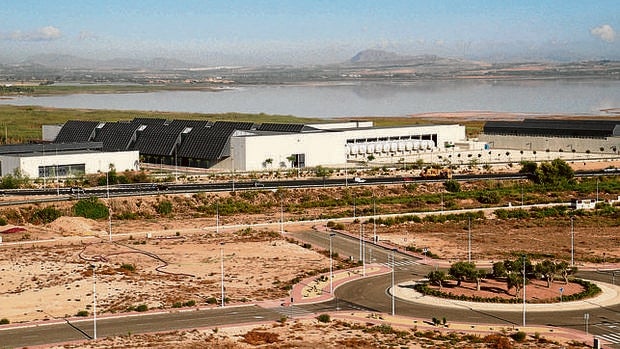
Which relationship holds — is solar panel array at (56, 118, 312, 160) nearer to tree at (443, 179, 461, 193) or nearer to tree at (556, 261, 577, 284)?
tree at (443, 179, 461, 193)

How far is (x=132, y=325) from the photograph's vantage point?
31.0 metres

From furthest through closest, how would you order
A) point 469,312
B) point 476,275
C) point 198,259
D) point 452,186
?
point 452,186 < point 198,259 < point 476,275 < point 469,312

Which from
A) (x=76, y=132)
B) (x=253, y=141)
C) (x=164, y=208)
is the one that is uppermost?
(x=76, y=132)

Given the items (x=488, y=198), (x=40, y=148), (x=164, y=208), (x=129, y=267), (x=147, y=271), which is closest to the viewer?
(x=147, y=271)

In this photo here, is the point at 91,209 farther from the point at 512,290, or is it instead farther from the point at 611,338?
the point at 611,338

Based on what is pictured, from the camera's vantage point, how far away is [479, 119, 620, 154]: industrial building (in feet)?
276

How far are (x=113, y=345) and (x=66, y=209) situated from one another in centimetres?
2778

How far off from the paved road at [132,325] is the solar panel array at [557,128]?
58762mm

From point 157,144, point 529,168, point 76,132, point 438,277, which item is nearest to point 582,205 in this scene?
point 529,168

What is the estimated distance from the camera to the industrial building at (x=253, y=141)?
74.2 metres

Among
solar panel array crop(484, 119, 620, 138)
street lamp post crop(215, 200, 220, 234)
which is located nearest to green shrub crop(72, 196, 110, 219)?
street lamp post crop(215, 200, 220, 234)

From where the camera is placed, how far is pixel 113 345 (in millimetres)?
28328

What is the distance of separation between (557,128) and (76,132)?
1724 inches

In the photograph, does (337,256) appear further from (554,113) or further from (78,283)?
(554,113)
